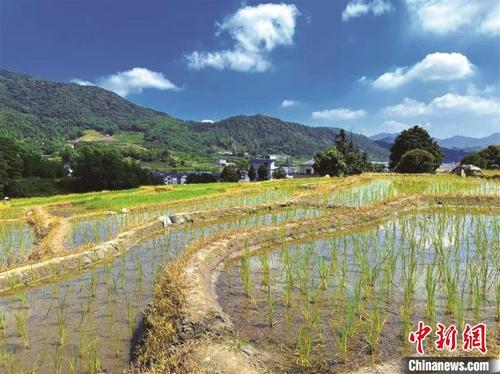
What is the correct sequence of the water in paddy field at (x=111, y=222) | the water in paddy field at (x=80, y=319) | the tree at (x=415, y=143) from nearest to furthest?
the water in paddy field at (x=80, y=319)
the water in paddy field at (x=111, y=222)
the tree at (x=415, y=143)

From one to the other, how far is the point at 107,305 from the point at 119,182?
42.8 meters

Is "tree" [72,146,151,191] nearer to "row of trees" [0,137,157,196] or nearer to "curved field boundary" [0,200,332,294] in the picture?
"row of trees" [0,137,157,196]

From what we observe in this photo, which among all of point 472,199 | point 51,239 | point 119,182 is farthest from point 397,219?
point 119,182

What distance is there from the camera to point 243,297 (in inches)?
264

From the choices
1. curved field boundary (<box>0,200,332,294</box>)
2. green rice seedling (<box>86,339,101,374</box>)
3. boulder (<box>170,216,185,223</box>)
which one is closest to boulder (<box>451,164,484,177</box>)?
boulder (<box>170,216,185,223</box>)

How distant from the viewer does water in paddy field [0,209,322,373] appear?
5000 millimetres

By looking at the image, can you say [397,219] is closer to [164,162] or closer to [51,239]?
[51,239]

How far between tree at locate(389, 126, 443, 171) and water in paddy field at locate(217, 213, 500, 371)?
4540cm

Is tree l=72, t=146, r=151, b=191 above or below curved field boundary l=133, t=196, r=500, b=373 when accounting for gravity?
above

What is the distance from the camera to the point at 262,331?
5348 millimetres

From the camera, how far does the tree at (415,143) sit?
52125mm

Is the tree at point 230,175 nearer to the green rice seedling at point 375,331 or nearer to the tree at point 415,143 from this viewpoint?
the tree at point 415,143

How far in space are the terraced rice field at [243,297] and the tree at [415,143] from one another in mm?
42397

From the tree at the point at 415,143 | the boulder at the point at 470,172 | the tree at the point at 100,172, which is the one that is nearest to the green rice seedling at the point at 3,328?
the boulder at the point at 470,172
